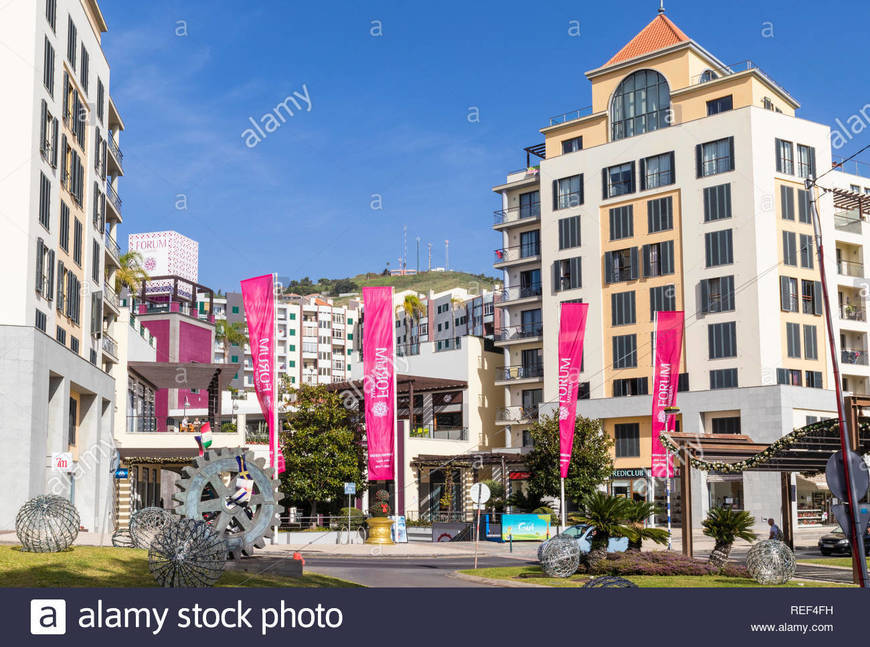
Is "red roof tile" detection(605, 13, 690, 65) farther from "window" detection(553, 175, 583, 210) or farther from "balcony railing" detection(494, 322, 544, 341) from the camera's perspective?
"balcony railing" detection(494, 322, 544, 341)

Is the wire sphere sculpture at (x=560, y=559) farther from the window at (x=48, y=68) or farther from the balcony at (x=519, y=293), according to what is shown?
the balcony at (x=519, y=293)

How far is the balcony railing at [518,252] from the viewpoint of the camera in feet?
264

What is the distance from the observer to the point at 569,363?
1868 inches

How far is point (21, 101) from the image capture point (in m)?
41.3

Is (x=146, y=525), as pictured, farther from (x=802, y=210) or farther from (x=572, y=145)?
(x=572, y=145)

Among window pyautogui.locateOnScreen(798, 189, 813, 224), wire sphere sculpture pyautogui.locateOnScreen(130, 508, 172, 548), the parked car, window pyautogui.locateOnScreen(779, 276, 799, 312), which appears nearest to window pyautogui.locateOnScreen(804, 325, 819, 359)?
window pyautogui.locateOnScreen(779, 276, 799, 312)

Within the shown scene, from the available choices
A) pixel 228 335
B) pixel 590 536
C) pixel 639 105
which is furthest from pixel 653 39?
pixel 228 335

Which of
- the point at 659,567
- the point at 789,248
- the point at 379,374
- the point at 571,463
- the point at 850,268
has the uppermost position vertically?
the point at 789,248

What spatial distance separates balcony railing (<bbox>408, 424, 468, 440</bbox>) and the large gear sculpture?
4878cm

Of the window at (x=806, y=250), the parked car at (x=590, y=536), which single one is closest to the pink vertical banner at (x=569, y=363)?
the parked car at (x=590, y=536)

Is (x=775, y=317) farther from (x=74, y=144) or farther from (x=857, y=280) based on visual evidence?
(x=74, y=144)

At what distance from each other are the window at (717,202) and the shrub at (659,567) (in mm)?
41979

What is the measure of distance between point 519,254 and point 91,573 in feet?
210

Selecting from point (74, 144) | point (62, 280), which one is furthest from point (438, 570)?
point (74, 144)
